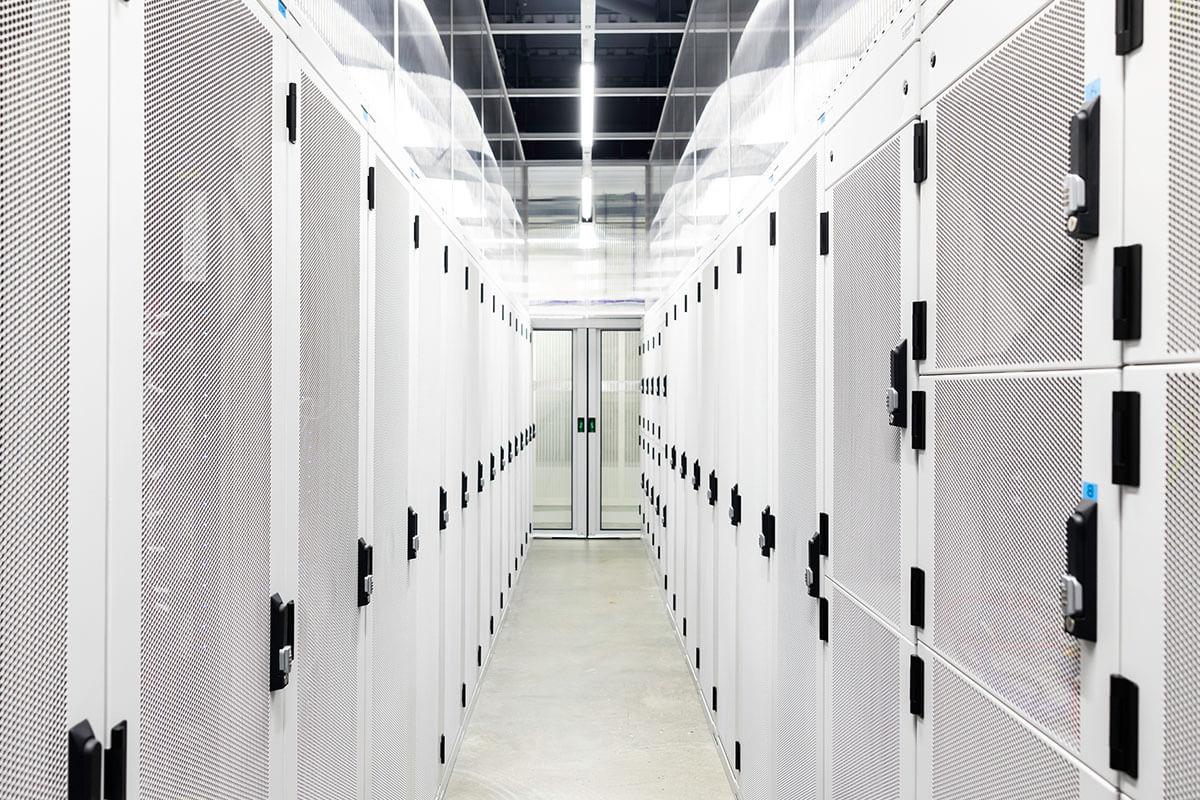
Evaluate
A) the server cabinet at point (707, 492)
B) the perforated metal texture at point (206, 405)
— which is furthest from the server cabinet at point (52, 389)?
the server cabinet at point (707, 492)

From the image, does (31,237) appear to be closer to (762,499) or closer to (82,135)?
(82,135)

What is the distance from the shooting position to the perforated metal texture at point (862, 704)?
5.67 ft

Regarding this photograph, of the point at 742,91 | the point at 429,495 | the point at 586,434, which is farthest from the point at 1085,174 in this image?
the point at 586,434

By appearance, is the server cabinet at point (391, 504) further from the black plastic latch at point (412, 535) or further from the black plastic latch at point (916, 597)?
the black plastic latch at point (916, 597)

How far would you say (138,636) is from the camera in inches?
40.3

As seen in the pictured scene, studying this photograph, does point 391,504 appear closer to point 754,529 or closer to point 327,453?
point 327,453

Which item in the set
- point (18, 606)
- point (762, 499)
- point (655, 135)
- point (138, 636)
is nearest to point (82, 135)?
point (18, 606)

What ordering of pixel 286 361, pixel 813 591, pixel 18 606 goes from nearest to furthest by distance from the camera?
pixel 18 606
pixel 286 361
pixel 813 591

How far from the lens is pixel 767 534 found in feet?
9.15

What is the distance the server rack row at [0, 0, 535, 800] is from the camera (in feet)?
2.74

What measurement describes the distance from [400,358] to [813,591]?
1.48 m

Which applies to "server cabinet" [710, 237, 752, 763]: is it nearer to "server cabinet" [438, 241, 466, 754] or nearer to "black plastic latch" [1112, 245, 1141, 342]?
"server cabinet" [438, 241, 466, 754]

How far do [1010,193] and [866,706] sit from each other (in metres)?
1.25

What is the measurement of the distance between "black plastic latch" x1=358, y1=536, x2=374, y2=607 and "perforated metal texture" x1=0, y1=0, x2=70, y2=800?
1.20 m
